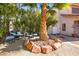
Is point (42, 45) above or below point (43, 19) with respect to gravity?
below

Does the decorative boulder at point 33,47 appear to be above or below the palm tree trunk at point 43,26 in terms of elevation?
below

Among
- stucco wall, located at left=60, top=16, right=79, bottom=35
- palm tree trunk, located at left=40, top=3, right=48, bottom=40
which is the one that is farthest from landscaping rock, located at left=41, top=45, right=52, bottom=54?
stucco wall, located at left=60, top=16, right=79, bottom=35

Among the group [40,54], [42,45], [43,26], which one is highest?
[43,26]

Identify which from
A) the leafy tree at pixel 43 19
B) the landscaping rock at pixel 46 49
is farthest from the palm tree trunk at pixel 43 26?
the landscaping rock at pixel 46 49

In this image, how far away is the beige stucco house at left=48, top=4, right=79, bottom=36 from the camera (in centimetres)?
365

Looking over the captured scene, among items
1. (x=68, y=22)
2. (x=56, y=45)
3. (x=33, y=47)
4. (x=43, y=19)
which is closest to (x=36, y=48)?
(x=33, y=47)

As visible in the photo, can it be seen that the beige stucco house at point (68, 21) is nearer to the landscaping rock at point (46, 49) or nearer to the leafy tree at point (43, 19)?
the leafy tree at point (43, 19)

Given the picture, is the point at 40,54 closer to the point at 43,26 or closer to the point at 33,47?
the point at 33,47

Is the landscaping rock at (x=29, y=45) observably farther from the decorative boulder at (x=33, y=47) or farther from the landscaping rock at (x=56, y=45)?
the landscaping rock at (x=56, y=45)

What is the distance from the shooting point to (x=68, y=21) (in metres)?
3.68

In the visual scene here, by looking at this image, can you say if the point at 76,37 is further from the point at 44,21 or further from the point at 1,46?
the point at 1,46

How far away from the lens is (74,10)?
12.0ft

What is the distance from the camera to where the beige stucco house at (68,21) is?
3650mm

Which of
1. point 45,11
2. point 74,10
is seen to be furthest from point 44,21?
point 74,10
